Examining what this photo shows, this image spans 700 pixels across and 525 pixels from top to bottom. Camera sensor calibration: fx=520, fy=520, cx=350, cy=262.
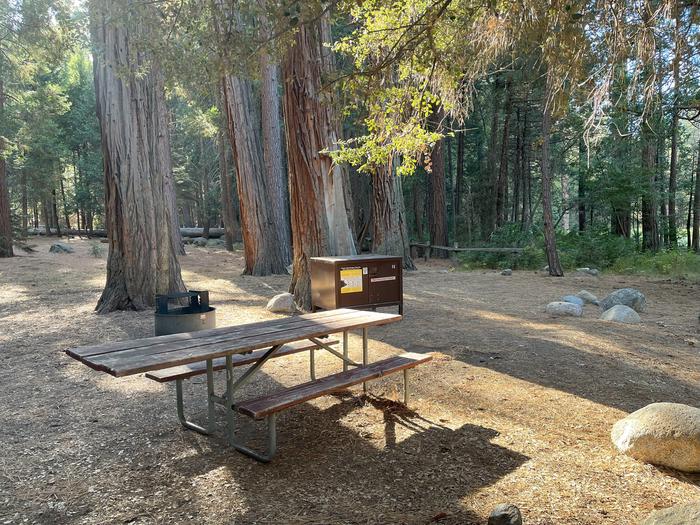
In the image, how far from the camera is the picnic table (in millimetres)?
2953

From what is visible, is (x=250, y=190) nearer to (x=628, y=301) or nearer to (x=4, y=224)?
(x=628, y=301)

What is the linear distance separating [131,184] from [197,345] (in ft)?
19.2

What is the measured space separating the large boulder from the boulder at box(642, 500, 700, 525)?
42.0 inches

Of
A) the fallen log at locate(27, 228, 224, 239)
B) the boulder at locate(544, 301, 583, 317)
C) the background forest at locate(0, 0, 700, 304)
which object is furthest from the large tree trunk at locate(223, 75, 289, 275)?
the fallen log at locate(27, 228, 224, 239)

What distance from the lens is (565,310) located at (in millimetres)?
8078

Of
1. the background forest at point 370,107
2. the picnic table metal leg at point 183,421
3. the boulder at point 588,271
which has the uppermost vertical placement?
the background forest at point 370,107

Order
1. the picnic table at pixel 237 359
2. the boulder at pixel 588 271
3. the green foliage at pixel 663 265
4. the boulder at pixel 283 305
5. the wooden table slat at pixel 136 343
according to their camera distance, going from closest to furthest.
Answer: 1. the picnic table at pixel 237 359
2. the wooden table slat at pixel 136 343
3. the boulder at pixel 283 305
4. the green foliage at pixel 663 265
5. the boulder at pixel 588 271

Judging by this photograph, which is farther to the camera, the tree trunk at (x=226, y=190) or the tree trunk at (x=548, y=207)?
the tree trunk at (x=226, y=190)

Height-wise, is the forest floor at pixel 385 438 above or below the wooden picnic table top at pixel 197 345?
below

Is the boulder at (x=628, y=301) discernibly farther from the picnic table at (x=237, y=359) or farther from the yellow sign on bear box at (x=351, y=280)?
the picnic table at (x=237, y=359)

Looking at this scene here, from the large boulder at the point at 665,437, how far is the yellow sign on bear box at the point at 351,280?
12.8 ft

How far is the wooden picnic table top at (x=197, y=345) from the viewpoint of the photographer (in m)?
2.85

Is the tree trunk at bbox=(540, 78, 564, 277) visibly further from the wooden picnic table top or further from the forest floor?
the wooden picnic table top

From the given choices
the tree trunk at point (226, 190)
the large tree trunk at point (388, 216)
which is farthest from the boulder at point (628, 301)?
the tree trunk at point (226, 190)
